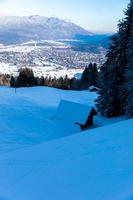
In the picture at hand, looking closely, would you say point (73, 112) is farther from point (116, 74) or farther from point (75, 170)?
point (75, 170)

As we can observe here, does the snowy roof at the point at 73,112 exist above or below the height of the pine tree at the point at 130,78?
below

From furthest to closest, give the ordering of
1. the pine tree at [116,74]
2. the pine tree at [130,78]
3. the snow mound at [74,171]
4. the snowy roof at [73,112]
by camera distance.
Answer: the pine tree at [116,74]
the snowy roof at [73,112]
the pine tree at [130,78]
the snow mound at [74,171]

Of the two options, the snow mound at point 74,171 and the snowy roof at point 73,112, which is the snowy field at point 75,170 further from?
the snowy roof at point 73,112

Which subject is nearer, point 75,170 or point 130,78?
point 75,170

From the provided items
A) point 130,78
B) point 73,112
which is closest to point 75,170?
point 130,78

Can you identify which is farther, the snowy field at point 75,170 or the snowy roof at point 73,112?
the snowy roof at point 73,112

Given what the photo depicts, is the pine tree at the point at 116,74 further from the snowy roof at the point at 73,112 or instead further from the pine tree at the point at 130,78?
the snowy roof at the point at 73,112

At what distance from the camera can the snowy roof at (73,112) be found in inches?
1563

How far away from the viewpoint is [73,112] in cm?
4128

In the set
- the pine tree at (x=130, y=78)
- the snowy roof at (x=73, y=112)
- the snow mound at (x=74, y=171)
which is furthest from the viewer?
the snowy roof at (x=73, y=112)

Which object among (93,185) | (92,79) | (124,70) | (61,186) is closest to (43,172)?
(61,186)

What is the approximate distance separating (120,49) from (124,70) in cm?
250

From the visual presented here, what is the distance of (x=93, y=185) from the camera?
34.3 ft

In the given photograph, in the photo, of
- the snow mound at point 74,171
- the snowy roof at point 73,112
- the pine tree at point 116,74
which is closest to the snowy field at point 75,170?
the snow mound at point 74,171
